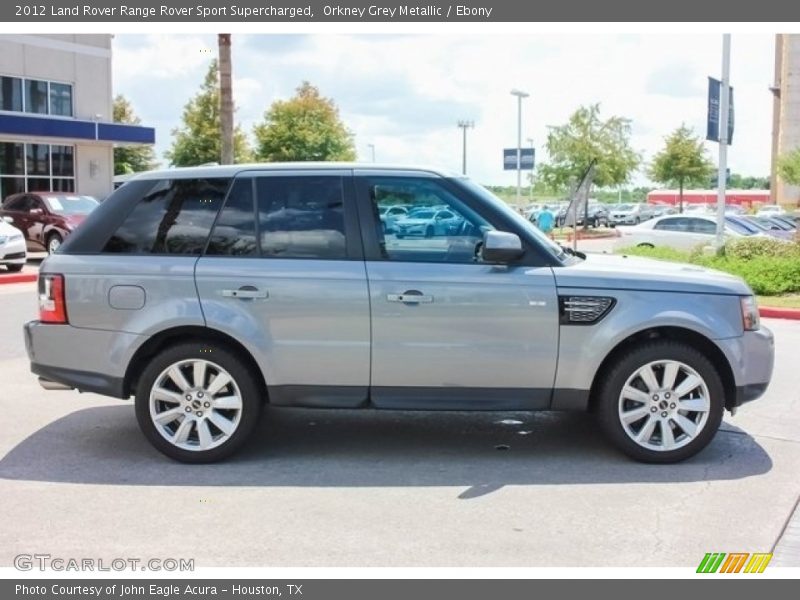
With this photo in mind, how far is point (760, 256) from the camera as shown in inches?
653

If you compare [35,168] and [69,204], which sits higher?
[35,168]

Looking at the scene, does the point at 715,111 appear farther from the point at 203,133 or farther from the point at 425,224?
the point at 203,133

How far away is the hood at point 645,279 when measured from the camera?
5.47m

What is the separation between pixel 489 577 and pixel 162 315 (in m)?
2.66

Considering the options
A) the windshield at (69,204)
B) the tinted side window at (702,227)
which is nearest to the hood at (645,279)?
the tinted side window at (702,227)

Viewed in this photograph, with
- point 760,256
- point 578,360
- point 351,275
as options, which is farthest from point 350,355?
point 760,256

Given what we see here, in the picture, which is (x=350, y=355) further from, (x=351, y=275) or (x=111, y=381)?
(x=111, y=381)

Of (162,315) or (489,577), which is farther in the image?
(162,315)

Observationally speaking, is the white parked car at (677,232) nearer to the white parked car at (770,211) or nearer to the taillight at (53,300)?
the taillight at (53,300)

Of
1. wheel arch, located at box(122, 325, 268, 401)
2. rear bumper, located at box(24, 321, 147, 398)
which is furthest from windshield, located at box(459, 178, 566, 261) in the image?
rear bumper, located at box(24, 321, 147, 398)

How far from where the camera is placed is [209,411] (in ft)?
18.3

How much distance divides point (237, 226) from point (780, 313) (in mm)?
9749

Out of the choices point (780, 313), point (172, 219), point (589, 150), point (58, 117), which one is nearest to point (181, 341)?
point (172, 219)

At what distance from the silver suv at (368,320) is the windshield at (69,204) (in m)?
16.4
